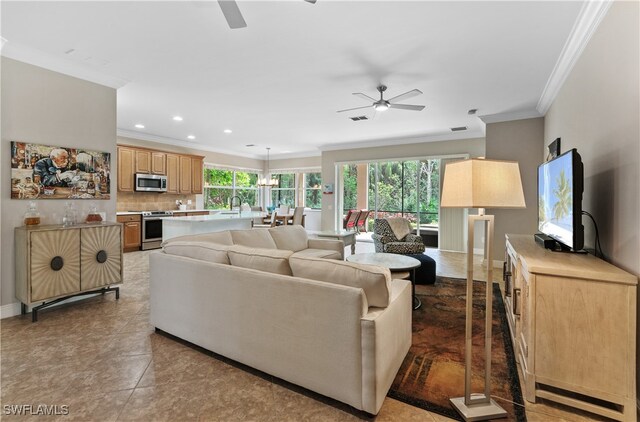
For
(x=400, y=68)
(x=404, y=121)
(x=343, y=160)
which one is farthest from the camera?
(x=343, y=160)

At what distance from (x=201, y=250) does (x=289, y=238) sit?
6.27ft

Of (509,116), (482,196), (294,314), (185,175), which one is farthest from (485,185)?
(185,175)

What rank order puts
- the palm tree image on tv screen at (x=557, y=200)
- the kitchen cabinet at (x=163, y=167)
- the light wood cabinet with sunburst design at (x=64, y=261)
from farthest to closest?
the kitchen cabinet at (x=163, y=167) < the light wood cabinet with sunburst design at (x=64, y=261) < the palm tree image on tv screen at (x=557, y=200)

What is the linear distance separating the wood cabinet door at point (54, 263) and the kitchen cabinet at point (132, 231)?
3.40 m

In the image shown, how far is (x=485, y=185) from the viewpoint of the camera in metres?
1.56

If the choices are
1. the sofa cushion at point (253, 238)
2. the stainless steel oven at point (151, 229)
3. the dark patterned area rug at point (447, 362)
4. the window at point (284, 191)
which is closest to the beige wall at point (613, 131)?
the dark patterned area rug at point (447, 362)

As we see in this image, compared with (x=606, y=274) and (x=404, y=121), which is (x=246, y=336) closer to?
(x=606, y=274)

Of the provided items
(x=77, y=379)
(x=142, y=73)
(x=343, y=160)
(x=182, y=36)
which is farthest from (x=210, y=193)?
(x=77, y=379)

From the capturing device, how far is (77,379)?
1.98m

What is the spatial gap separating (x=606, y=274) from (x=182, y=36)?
355 cm

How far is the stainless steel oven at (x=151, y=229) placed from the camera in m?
6.63

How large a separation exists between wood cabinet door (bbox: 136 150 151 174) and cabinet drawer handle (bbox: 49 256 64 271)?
4082mm

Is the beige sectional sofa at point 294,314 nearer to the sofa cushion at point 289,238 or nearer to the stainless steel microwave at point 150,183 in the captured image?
the sofa cushion at point 289,238

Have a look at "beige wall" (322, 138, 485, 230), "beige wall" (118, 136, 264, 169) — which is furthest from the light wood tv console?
"beige wall" (118, 136, 264, 169)
